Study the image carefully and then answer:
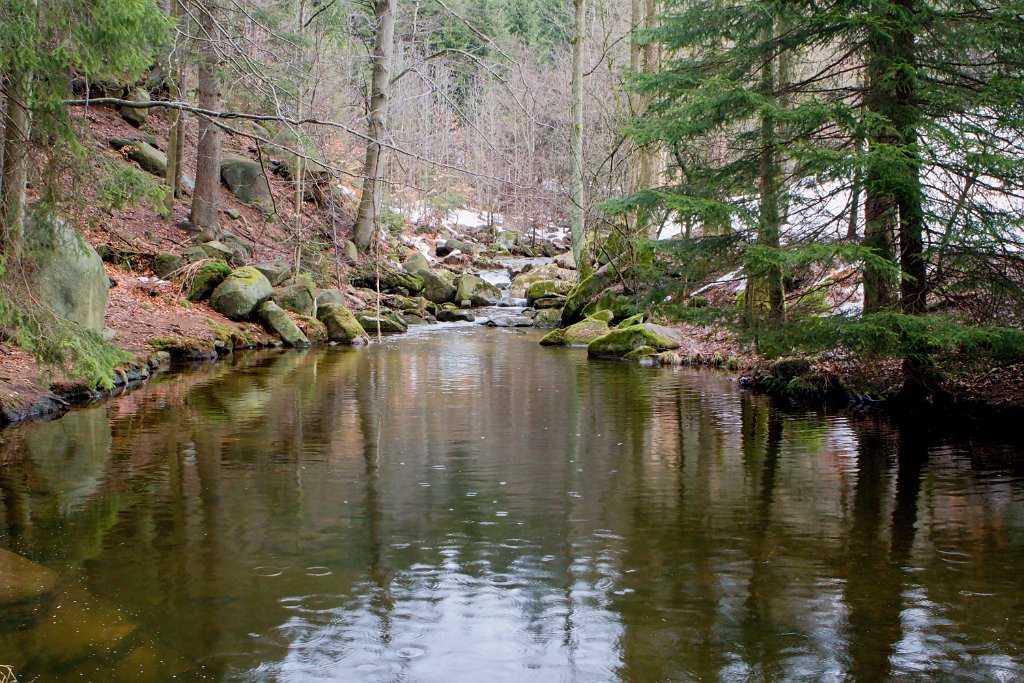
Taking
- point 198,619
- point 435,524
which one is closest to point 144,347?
point 435,524

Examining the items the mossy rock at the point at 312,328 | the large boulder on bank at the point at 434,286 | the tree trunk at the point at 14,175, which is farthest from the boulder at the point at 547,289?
the tree trunk at the point at 14,175

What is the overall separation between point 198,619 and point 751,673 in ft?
9.55

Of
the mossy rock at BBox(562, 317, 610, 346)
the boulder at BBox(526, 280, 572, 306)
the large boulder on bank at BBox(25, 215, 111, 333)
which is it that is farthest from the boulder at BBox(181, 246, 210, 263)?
the boulder at BBox(526, 280, 572, 306)

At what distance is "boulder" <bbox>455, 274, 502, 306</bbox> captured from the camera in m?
28.8

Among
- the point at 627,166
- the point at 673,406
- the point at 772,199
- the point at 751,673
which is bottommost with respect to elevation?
the point at 751,673

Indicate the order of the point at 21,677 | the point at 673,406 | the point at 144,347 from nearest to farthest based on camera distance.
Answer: the point at 21,677, the point at 673,406, the point at 144,347

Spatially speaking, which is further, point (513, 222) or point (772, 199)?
point (513, 222)

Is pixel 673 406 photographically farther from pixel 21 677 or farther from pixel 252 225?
pixel 252 225

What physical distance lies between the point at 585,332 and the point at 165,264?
395 inches

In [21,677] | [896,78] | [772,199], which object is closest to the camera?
[21,677]

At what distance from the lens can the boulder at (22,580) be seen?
4.71 meters

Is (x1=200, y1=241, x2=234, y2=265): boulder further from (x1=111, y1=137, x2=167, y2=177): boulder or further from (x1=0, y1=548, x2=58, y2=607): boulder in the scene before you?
(x1=0, y1=548, x2=58, y2=607): boulder

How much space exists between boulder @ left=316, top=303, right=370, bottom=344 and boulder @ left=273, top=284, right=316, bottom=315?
377 millimetres

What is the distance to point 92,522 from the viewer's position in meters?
6.15
